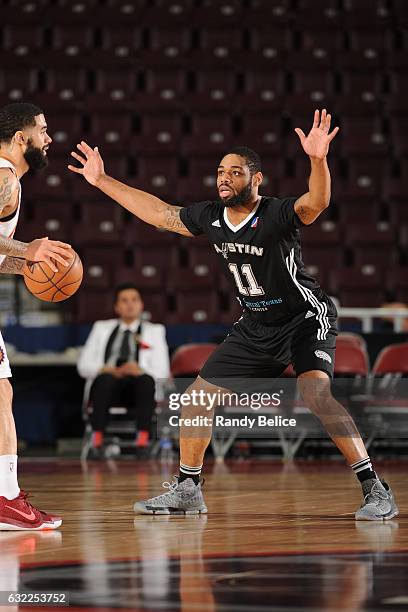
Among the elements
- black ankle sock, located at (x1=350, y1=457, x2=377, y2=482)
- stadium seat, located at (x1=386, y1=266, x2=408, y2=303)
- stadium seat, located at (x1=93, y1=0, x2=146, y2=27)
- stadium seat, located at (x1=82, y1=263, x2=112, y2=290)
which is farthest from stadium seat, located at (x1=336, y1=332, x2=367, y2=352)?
stadium seat, located at (x1=93, y1=0, x2=146, y2=27)

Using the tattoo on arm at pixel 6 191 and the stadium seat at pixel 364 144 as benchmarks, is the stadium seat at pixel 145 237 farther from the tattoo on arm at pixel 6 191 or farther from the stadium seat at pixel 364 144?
the tattoo on arm at pixel 6 191

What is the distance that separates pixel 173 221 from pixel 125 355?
4.81 m

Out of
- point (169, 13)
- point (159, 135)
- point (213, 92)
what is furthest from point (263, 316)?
point (169, 13)

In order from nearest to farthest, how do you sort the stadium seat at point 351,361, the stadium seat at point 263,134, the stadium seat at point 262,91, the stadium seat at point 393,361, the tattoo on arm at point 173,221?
1. the tattoo on arm at point 173,221
2. the stadium seat at point 393,361
3. the stadium seat at point 351,361
4. the stadium seat at point 263,134
5. the stadium seat at point 262,91

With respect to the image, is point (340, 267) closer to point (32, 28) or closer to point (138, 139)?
point (138, 139)

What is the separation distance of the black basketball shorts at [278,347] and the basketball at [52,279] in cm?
94

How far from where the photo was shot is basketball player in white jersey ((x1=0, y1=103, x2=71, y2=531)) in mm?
4645

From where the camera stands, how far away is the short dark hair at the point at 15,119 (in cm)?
516

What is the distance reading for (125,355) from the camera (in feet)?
34.0

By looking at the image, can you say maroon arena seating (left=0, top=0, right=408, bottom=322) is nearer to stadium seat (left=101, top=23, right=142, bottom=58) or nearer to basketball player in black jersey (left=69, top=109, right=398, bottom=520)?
stadium seat (left=101, top=23, right=142, bottom=58)

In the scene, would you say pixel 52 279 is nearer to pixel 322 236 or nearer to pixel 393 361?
pixel 393 361

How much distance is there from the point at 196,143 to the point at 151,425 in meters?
5.73

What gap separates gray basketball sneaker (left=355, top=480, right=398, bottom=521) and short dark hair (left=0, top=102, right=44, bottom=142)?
2.27 m

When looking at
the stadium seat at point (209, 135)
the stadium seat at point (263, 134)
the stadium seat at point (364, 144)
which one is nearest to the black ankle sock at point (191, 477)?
the stadium seat at point (263, 134)
